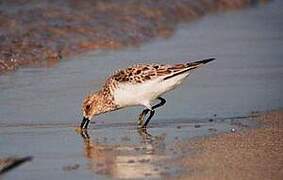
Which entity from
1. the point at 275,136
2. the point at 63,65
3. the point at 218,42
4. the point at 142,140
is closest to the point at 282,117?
the point at 275,136

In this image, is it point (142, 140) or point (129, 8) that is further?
point (129, 8)

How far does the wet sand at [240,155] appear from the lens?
6398 millimetres

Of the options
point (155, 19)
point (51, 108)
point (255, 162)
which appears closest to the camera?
point (255, 162)

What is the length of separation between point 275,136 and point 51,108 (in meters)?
2.36

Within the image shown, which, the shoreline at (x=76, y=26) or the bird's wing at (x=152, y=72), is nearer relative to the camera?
the bird's wing at (x=152, y=72)

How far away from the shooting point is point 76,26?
520 inches

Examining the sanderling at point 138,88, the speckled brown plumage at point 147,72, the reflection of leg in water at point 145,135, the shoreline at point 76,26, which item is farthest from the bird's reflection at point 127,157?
the shoreline at point 76,26

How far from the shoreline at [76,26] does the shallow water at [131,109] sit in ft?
1.27

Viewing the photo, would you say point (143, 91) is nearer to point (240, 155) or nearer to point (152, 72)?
point (152, 72)

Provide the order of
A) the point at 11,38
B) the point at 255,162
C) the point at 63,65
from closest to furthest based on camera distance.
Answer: the point at 255,162 → the point at 63,65 → the point at 11,38

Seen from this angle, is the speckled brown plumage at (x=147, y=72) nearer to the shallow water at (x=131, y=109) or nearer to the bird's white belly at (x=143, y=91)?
the bird's white belly at (x=143, y=91)

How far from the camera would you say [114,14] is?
14.5 metres

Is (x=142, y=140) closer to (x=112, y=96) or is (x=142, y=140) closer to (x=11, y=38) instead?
(x=112, y=96)

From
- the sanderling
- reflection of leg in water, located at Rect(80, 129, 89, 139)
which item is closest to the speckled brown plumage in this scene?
the sanderling
